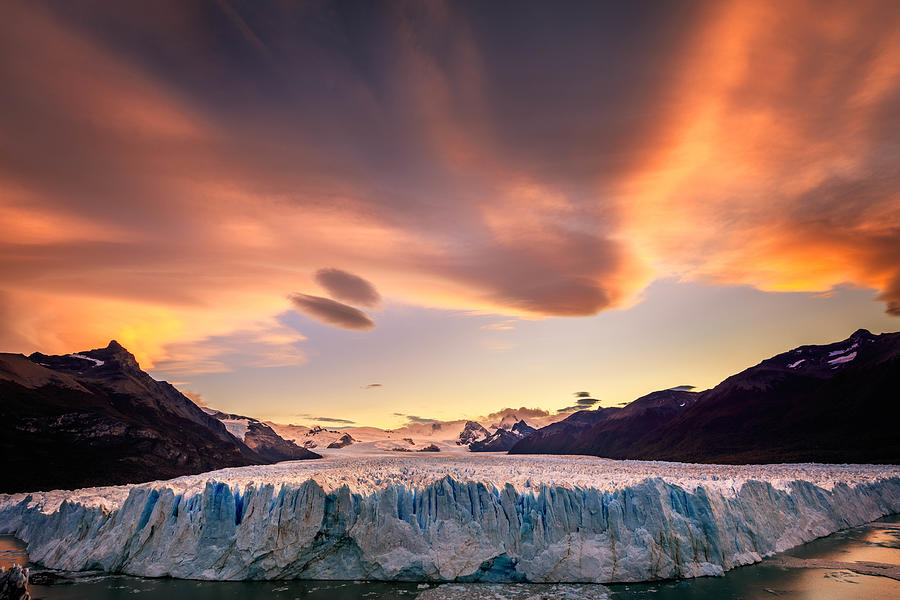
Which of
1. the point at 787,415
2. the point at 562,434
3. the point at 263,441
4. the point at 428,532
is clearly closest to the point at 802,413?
the point at 787,415

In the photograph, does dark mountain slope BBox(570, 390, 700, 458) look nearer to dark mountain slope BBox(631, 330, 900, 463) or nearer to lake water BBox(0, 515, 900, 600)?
dark mountain slope BBox(631, 330, 900, 463)

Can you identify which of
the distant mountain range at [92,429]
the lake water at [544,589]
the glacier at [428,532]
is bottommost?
the lake water at [544,589]

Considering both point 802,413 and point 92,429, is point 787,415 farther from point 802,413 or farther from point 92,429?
point 92,429

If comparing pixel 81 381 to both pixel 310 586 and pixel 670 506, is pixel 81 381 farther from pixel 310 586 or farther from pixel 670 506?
pixel 670 506

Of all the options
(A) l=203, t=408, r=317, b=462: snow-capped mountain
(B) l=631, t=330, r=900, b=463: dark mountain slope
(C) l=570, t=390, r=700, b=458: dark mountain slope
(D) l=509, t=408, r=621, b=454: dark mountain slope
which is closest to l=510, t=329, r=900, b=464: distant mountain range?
(B) l=631, t=330, r=900, b=463: dark mountain slope

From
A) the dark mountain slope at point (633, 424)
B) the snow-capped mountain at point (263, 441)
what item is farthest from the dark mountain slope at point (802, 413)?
the snow-capped mountain at point (263, 441)

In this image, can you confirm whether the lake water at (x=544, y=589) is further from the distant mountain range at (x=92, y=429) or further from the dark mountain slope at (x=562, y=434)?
the dark mountain slope at (x=562, y=434)
